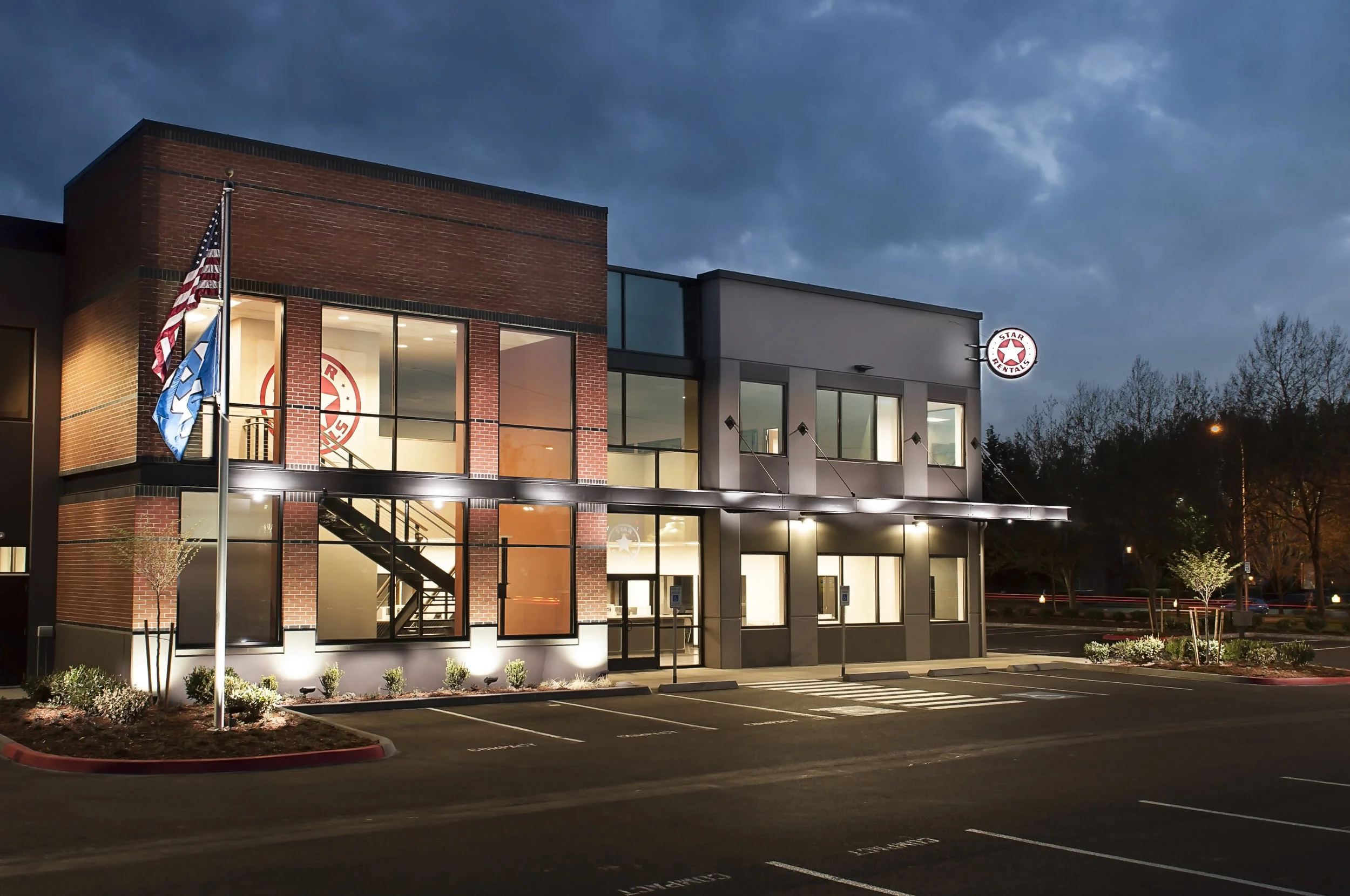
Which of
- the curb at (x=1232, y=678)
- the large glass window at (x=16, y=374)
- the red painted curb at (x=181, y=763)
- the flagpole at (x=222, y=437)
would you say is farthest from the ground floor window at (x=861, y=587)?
the large glass window at (x=16, y=374)

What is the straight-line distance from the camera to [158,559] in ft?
62.3

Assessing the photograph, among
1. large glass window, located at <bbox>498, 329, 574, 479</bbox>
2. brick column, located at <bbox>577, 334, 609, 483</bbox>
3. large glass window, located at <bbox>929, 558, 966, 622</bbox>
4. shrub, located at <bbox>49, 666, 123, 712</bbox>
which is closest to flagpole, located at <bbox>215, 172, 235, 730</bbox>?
shrub, located at <bbox>49, 666, 123, 712</bbox>

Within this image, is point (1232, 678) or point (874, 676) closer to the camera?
point (874, 676)

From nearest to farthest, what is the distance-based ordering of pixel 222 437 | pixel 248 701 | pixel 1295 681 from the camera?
pixel 222 437, pixel 248 701, pixel 1295 681

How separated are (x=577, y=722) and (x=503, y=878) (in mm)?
10718

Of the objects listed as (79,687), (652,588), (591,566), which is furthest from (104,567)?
(652,588)

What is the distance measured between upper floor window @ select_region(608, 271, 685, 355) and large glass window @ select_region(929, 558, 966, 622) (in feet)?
33.0

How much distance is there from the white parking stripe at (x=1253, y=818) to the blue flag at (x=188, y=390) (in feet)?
44.4

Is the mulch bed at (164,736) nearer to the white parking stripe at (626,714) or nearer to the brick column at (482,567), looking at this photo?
the white parking stripe at (626,714)

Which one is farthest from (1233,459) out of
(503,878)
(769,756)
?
(503,878)

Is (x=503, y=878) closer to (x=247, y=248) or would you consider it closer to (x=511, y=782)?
(x=511, y=782)

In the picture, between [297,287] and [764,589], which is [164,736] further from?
[764,589]

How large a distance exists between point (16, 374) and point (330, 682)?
9181mm

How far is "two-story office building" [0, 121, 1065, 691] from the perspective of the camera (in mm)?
A: 22516
